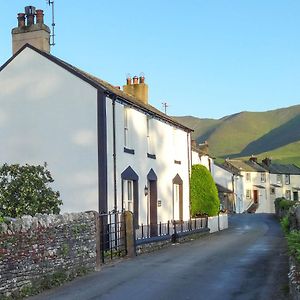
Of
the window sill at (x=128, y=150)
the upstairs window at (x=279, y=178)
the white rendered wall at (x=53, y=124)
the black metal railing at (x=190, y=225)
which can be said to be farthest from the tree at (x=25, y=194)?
the upstairs window at (x=279, y=178)

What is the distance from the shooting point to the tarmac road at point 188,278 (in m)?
11.7

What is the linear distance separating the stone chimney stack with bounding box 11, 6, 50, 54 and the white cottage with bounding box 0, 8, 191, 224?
0.04 meters

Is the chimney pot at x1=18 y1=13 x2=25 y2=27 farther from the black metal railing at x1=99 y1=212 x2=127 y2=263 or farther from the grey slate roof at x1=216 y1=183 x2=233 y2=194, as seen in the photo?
the grey slate roof at x1=216 y1=183 x2=233 y2=194

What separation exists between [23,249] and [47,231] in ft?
4.16

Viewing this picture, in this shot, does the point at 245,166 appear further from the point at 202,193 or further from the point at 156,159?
the point at 156,159

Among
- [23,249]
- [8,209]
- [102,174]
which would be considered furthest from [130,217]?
[23,249]

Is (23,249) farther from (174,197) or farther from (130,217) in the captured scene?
(174,197)

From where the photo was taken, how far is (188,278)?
1397 cm

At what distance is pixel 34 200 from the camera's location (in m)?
18.2

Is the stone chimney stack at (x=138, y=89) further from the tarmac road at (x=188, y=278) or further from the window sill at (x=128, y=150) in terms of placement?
the tarmac road at (x=188, y=278)

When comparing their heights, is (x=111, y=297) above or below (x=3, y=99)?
below

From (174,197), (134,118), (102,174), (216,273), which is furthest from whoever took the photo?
(174,197)

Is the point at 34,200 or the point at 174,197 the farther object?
the point at 174,197

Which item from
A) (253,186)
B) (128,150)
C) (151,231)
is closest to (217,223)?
(151,231)
